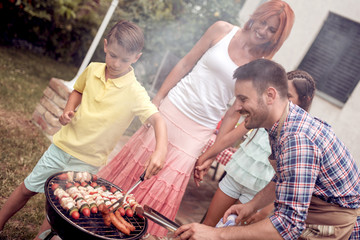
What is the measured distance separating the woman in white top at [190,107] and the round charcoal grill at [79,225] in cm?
73

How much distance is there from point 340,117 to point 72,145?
306 inches

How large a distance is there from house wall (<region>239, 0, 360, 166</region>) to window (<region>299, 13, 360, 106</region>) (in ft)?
0.51

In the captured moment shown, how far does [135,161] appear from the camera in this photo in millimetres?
2895

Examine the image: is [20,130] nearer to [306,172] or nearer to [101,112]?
[101,112]

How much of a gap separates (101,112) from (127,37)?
0.62 meters

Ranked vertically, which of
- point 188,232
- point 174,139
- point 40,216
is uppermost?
point 174,139

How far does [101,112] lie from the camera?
2457 millimetres

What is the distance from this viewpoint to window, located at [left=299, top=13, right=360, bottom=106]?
26.1 ft

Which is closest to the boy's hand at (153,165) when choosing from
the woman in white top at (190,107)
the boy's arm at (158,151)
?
the boy's arm at (158,151)

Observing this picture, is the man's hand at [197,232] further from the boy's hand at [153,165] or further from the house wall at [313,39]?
the house wall at [313,39]

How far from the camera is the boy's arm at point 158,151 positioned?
84.0 inches

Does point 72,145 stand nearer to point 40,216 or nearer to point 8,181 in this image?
point 40,216

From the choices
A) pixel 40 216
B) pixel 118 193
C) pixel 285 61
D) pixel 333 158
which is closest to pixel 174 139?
pixel 118 193

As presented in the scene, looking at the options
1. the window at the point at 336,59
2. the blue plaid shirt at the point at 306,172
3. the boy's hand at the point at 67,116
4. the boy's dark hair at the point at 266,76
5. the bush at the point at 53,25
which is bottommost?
the bush at the point at 53,25
